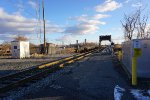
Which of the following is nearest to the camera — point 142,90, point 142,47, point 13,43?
point 142,90

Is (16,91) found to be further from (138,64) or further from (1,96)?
(138,64)

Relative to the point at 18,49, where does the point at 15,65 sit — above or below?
below

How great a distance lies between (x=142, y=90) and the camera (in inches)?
372

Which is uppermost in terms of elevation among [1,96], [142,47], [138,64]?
[142,47]

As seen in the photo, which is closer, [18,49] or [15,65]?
[15,65]

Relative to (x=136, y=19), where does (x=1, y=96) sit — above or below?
below

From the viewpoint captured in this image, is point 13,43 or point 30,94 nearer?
point 30,94

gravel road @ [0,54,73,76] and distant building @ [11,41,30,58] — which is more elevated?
distant building @ [11,41,30,58]

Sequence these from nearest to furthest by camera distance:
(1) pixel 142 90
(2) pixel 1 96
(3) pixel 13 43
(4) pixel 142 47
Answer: (2) pixel 1 96 → (1) pixel 142 90 → (4) pixel 142 47 → (3) pixel 13 43

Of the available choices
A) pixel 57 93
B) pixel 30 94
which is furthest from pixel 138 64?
pixel 30 94

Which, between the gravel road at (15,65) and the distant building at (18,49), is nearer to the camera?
the gravel road at (15,65)

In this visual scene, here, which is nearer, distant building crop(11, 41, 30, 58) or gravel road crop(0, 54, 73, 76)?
gravel road crop(0, 54, 73, 76)

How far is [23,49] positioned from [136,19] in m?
20.5

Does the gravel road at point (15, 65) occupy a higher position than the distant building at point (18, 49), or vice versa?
the distant building at point (18, 49)
